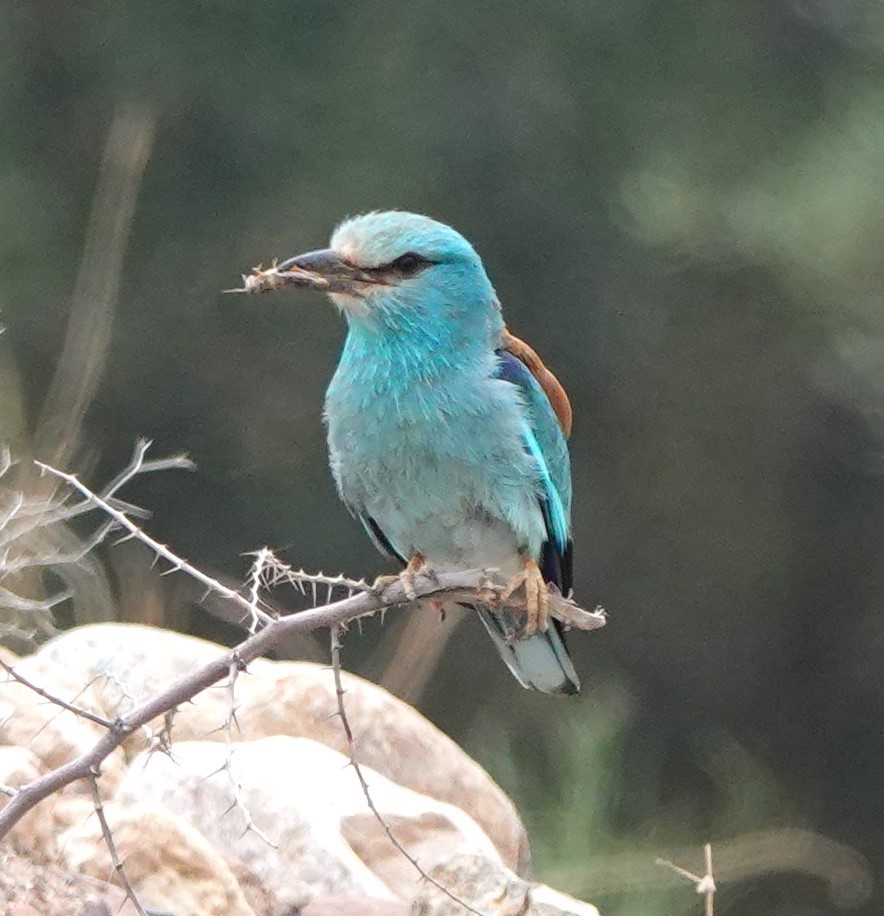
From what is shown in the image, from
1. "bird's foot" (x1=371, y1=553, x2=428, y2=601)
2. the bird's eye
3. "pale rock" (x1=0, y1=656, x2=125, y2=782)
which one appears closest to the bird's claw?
"bird's foot" (x1=371, y1=553, x2=428, y2=601)

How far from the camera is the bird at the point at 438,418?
327 centimetres

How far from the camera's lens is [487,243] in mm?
6949

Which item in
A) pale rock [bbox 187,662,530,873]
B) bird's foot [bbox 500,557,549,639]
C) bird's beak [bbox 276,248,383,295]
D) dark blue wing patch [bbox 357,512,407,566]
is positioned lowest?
pale rock [bbox 187,662,530,873]

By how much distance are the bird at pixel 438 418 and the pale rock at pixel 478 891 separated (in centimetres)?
45

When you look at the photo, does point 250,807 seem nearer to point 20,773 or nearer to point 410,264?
point 20,773

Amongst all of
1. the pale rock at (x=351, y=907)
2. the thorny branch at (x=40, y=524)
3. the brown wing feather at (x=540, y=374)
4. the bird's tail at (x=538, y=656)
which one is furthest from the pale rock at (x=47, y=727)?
the brown wing feather at (x=540, y=374)

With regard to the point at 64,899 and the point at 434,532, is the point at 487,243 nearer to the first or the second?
the point at 434,532

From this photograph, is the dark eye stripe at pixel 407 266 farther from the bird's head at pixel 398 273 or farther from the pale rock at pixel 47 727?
the pale rock at pixel 47 727

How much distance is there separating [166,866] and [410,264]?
1.13m

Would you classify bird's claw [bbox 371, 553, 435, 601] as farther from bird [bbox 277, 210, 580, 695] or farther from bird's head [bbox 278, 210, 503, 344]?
bird's head [bbox 278, 210, 503, 344]

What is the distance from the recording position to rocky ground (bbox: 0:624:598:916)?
2.96m

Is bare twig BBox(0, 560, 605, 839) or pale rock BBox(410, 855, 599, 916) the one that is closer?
bare twig BBox(0, 560, 605, 839)

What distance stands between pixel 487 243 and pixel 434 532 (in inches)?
148

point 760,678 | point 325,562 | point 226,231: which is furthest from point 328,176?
point 760,678
